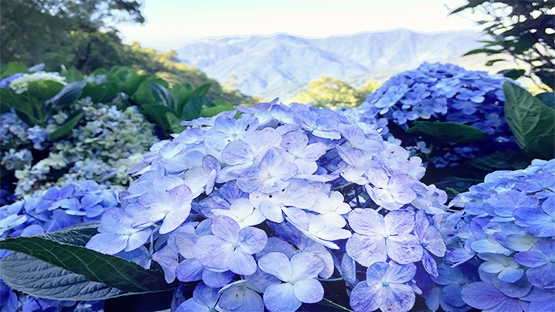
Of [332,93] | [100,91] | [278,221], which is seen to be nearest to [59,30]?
[332,93]

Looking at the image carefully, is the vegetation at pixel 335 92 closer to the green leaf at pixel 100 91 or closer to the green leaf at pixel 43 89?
the green leaf at pixel 100 91

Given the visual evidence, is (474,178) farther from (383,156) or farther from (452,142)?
(383,156)

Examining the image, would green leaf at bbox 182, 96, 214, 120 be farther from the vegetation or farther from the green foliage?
the vegetation

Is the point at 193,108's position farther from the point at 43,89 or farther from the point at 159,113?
the point at 43,89

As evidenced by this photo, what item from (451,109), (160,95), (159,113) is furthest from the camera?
(160,95)

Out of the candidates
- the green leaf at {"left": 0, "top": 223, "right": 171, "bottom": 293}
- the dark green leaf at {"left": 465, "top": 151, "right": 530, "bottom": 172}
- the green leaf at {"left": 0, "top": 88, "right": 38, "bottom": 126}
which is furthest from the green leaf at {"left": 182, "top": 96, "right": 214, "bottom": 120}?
the green leaf at {"left": 0, "top": 223, "right": 171, "bottom": 293}
